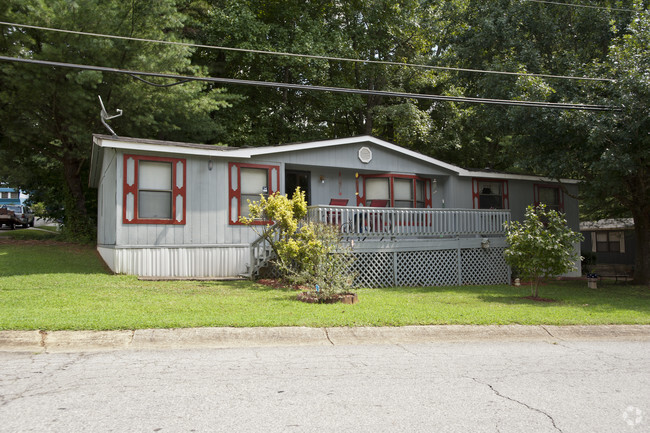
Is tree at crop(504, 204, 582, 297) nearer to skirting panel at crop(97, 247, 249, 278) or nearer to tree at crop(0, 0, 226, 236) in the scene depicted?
skirting panel at crop(97, 247, 249, 278)

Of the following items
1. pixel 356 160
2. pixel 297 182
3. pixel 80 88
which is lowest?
pixel 297 182

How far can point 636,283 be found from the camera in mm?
16516

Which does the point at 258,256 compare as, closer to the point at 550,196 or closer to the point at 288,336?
the point at 288,336

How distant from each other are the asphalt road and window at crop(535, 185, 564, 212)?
1456cm

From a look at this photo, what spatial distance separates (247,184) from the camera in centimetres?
1468

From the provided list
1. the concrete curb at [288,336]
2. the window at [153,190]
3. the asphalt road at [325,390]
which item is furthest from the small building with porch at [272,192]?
the asphalt road at [325,390]

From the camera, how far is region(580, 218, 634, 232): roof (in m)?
28.0

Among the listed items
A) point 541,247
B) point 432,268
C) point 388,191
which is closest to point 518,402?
point 541,247

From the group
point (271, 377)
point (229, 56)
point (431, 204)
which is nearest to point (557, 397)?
point (271, 377)

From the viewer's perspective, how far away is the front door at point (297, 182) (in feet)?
54.7

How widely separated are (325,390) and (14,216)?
37.4 m

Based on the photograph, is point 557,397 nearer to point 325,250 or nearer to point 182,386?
point 182,386

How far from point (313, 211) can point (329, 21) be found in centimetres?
1924

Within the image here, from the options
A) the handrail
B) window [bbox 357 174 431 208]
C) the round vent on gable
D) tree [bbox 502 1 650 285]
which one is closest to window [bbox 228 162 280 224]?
the handrail
